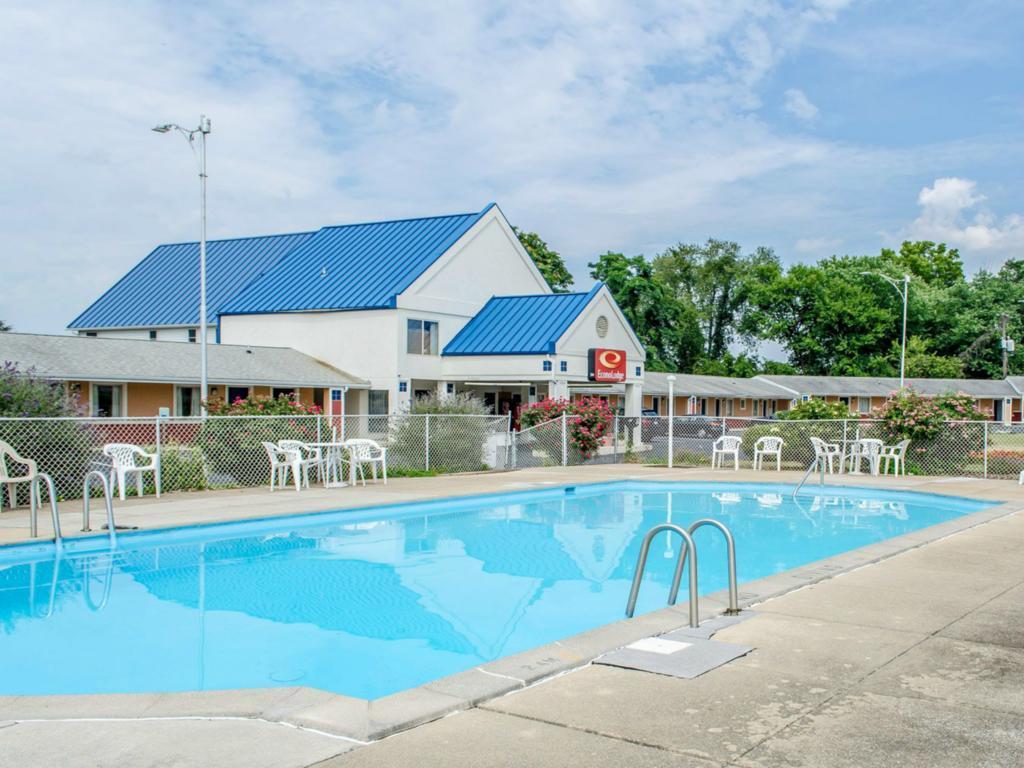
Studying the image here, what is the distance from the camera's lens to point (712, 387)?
60.1 metres

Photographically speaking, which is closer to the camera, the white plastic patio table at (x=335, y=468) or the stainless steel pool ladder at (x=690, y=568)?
the stainless steel pool ladder at (x=690, y=568)

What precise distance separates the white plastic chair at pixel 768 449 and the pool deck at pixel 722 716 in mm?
17592

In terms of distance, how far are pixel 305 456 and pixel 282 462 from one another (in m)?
1.20

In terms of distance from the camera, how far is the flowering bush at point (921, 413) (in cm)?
2405

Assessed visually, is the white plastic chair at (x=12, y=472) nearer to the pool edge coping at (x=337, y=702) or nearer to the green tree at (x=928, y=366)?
the pool edge coping at (x=337, y=702)

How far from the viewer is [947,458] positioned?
24234 mm

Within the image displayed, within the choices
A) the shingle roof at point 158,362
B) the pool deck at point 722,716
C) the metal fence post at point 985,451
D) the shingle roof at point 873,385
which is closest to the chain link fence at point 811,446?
the metal fence post at point 985,451

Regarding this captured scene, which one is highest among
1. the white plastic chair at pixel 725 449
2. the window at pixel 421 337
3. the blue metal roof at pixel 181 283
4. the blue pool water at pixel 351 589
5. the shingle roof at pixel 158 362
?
the blue metal roof at pixel 181 283

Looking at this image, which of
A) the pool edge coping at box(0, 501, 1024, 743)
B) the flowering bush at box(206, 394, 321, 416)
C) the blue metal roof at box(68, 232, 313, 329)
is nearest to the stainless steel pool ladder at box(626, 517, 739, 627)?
the pool edge coping at box(0, 501, 1024, 743)

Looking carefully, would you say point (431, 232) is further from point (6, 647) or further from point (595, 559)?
point (6, 647)

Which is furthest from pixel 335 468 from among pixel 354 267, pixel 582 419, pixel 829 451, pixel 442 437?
pixel 354 267

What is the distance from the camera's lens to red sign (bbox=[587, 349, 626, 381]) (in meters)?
34.9

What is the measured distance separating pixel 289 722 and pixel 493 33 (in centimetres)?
1499

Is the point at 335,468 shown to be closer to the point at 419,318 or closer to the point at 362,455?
the point at 362,455
